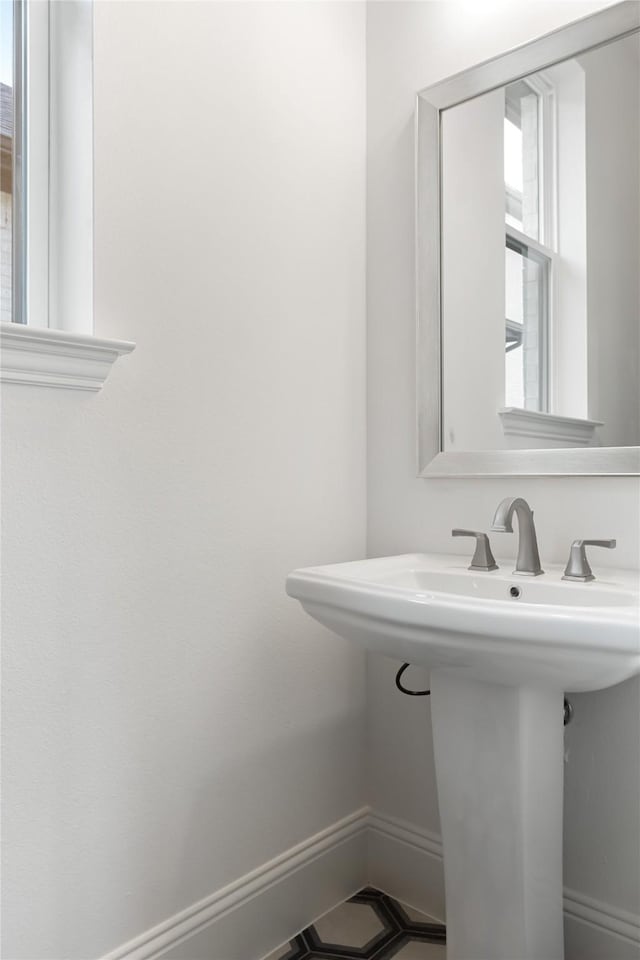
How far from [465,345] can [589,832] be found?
0.98m

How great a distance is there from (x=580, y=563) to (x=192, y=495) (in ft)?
2.25

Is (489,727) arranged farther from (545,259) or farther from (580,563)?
(545,259)

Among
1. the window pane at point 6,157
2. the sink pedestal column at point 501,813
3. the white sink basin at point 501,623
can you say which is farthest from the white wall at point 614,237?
the window pane at point 6,157

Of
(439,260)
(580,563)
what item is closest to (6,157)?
(439,260)

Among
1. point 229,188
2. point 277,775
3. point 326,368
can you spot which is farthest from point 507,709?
point 229,188

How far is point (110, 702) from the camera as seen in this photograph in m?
1.14

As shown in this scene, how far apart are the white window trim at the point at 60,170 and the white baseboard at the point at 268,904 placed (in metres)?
0.95

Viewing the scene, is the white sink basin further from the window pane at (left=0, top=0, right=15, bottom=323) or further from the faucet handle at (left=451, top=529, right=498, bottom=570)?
the window pane at (left=0, top=0, right=15, bottom=323)

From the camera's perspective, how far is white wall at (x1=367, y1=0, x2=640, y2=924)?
125 centimetres

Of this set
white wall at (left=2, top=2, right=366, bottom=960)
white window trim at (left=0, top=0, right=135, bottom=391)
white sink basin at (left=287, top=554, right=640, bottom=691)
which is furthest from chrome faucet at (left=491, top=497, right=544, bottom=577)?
white window trim at (left=0, top=0, right=135, bottom=391)

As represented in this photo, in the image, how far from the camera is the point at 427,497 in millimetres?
1540

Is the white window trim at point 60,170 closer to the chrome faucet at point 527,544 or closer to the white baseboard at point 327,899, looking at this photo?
the chrome faucet at point 527,544

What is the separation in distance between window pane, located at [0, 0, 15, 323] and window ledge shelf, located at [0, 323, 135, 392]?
154 mm

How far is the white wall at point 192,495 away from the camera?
107 cm
